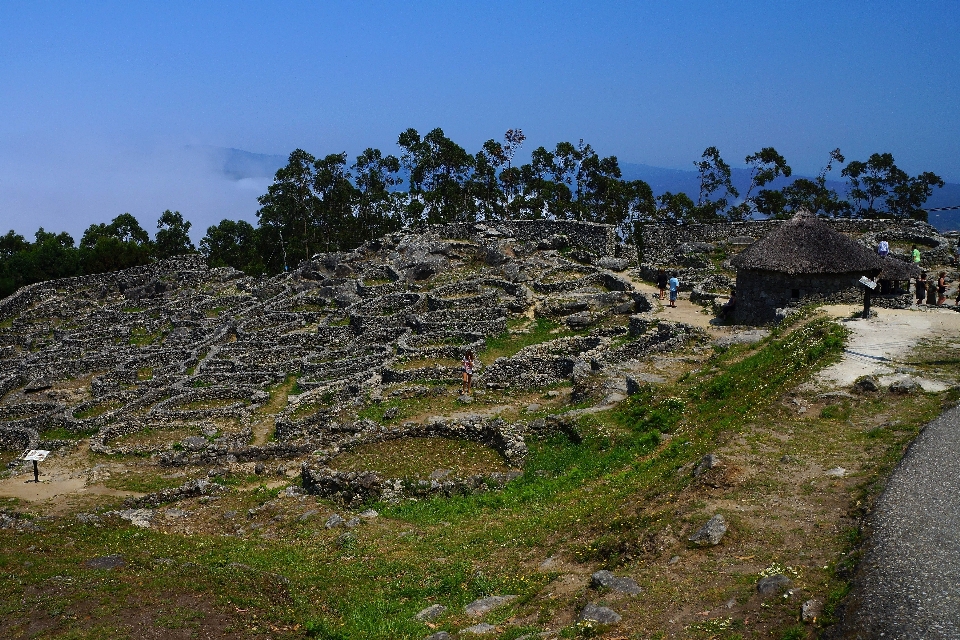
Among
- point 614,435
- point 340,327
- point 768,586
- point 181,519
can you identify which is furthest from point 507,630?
point 340,327

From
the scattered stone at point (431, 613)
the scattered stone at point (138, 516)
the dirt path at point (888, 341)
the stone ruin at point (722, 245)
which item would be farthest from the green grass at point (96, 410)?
the stone ruin at point (722, 245)

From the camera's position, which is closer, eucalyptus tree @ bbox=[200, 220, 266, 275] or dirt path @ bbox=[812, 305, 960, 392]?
dirt path @ bbox=[812, 305, 960, 392]

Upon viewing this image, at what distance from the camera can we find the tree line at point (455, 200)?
8269 centimetres

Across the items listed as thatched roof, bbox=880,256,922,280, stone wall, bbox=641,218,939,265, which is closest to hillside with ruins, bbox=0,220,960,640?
thatched roof, bbox=880,256,922,280

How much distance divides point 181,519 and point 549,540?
11740 mm

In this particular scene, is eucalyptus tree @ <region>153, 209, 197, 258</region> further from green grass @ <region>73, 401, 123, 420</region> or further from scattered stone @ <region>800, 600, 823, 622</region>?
scattered stone @ <region>800, 600, 823, 622</region>

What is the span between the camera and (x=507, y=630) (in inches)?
417

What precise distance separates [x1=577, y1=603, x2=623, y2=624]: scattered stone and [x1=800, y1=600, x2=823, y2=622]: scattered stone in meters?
2.29

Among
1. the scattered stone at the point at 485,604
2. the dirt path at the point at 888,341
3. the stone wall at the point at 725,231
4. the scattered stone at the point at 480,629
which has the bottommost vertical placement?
the scattered stone at the point at 485,604

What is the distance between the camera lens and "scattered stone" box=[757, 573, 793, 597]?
31.2 feet

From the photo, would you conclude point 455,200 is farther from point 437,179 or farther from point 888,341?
point 888,341

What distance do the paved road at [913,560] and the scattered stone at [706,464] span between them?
3.01 metres

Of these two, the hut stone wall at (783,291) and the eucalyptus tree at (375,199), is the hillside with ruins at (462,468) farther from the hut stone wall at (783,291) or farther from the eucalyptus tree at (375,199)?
the eucalyptus tree at (375,199)

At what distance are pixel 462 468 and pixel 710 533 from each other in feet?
34.9
